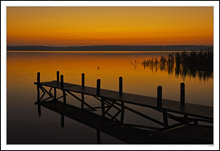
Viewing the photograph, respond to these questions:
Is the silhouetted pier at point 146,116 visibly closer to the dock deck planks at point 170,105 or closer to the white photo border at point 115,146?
the dock deck planks at point 170,105

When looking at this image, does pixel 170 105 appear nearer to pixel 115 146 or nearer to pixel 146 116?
pixel 146 116

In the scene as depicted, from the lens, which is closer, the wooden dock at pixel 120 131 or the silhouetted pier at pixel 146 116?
the wooden dock at pixel 120 131

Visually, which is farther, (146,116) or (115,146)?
(146,116)

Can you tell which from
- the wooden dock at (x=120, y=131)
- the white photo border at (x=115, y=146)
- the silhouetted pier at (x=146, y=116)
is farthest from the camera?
the silhouetted pier at (x=146, y=116)

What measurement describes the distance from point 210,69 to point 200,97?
14.6 m

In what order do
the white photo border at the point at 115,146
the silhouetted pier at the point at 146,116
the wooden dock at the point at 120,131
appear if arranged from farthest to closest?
1. the silhouetted pier at the point at 146,116
2. the wooden dock at the point at 120,131
3. the white photo border at the point at 115,146

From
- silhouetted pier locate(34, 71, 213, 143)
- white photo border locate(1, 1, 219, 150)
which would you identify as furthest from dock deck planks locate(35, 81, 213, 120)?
white photo border locate(1, 1, 219, 150)

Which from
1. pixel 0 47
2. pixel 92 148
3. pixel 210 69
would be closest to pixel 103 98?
pixel 0 47

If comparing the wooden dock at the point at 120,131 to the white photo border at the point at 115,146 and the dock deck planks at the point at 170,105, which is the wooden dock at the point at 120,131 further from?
the white photo border at the point at 115,146

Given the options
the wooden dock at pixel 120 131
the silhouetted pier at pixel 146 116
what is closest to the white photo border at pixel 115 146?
the wooden dock at pixel 120 131

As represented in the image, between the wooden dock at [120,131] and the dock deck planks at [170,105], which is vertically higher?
the dock deck planks at [170,105]

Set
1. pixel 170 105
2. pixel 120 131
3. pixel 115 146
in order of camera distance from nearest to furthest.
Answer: pixel 115 146
pixel 170 105
pixel 120 131

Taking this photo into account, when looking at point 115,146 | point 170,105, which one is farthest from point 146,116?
point 115,146

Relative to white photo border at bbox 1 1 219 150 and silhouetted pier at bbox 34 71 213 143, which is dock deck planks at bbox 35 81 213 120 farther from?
white photo border at bbox 1 1 219 150
